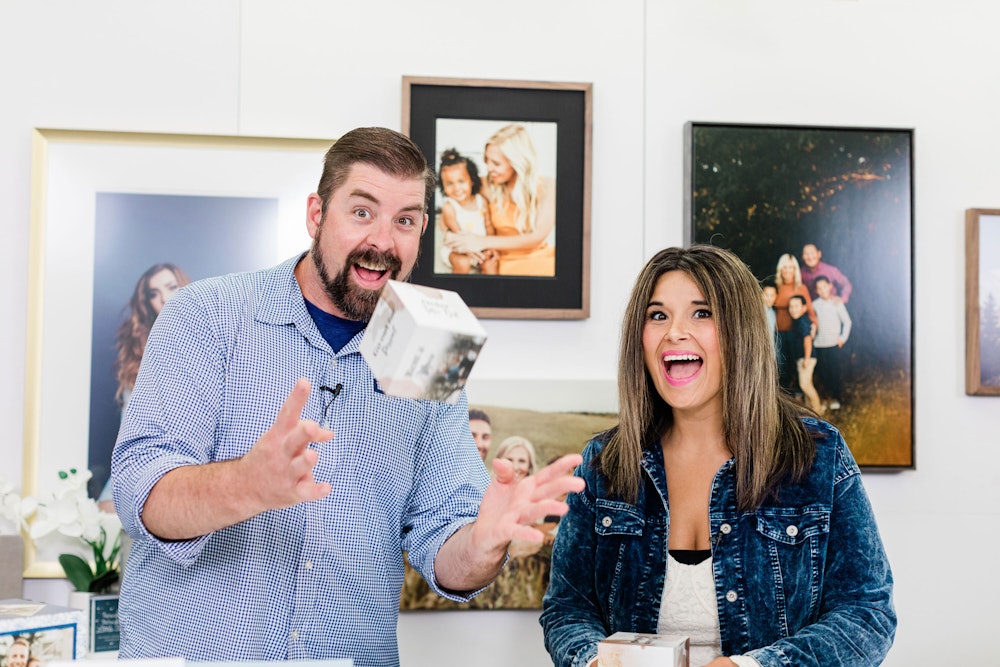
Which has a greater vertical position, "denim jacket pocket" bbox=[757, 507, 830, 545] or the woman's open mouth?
the woman's open mouth

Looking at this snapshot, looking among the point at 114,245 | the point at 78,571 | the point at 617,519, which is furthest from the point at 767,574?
the point at 114,245

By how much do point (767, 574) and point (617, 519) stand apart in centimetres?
27

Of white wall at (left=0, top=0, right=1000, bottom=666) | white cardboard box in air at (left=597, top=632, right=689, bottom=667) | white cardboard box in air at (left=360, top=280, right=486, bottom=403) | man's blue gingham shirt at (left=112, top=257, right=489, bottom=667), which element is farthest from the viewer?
white wall at (left=0, top=0, right=1000, bottom=666)

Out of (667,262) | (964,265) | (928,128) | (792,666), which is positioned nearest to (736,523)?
(792,666)

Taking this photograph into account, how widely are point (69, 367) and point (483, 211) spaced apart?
3.35 feet

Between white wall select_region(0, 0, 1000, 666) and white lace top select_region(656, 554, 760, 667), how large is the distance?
71cm

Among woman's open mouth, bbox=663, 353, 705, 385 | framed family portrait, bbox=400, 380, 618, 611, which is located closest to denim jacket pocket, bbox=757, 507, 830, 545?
woman's open mouth, bbox=663, 353, 705, 385

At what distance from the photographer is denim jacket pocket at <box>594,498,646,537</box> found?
1.78 metres

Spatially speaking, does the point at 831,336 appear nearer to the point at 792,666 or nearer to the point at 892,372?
the point at 892,372

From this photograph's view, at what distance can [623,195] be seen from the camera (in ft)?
8.02

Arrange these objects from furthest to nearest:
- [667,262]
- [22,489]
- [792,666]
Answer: [22,489]
[667,262]
[792,666]

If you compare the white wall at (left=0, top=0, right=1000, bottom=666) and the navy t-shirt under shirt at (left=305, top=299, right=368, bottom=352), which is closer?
the navy t-shirt under shirt at (left=305, top=299, right=368, bottom=352)

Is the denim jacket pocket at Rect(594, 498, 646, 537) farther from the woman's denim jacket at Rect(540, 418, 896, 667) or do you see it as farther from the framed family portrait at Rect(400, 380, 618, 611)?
the framed family portrait at Rect(400, 380, 618, 611)

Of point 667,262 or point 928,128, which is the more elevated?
point 928,128
